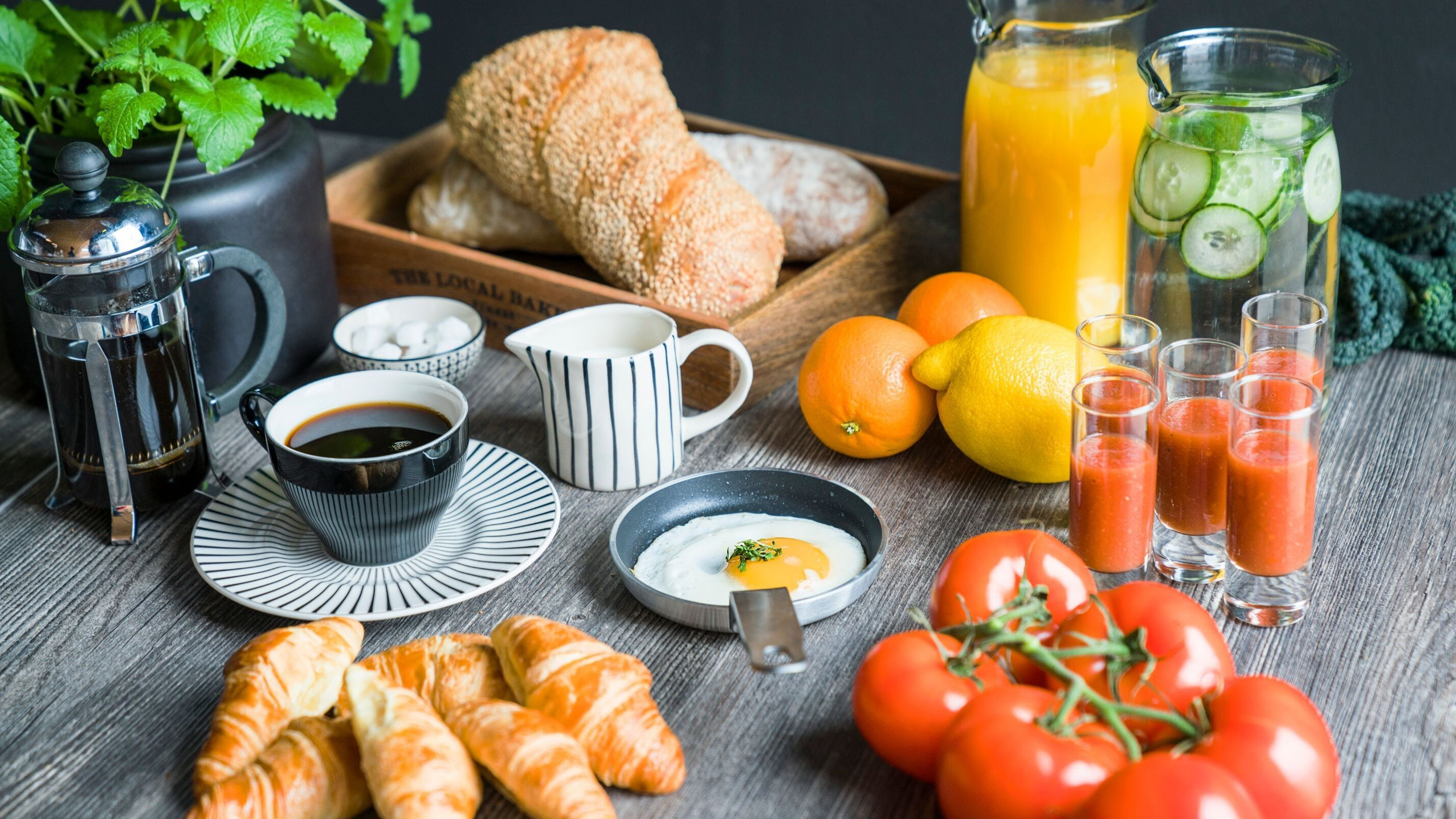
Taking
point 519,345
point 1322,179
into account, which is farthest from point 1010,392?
point 519,345

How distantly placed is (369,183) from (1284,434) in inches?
46.2

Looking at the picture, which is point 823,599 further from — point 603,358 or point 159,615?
point 159,615

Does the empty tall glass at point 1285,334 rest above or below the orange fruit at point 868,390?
above

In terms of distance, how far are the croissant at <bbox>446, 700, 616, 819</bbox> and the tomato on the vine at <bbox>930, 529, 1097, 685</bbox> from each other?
0.86 ft

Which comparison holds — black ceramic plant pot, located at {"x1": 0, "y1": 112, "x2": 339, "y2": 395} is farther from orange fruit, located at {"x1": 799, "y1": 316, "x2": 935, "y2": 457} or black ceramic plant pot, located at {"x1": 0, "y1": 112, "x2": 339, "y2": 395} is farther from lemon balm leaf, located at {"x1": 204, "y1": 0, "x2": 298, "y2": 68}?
orange fruit, located at {"x1": 799, "y1": 316, "x2": 935, "y2": 457}

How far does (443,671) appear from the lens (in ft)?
Answer: 2.73

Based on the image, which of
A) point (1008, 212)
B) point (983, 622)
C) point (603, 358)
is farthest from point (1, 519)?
point (1008, 212)

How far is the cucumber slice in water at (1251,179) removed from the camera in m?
1.04

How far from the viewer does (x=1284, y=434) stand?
84cm

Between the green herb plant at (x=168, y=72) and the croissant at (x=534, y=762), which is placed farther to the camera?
the green herb plant at (x=168, y=72)

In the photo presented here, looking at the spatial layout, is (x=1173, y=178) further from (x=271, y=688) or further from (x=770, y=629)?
(x=271, y=688)

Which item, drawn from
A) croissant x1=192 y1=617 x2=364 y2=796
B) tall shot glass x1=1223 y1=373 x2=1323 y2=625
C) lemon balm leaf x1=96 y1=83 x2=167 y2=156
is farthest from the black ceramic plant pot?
tall shot glass x1=1223 y1=373 x2=1323 y2=625

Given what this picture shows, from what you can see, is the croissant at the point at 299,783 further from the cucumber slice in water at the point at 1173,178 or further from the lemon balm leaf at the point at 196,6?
the cucumber slice in water at the point at 1173,178

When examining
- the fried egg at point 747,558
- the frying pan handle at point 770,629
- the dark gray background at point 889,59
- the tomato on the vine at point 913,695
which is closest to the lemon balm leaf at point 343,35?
the fried egg at point 747,558
